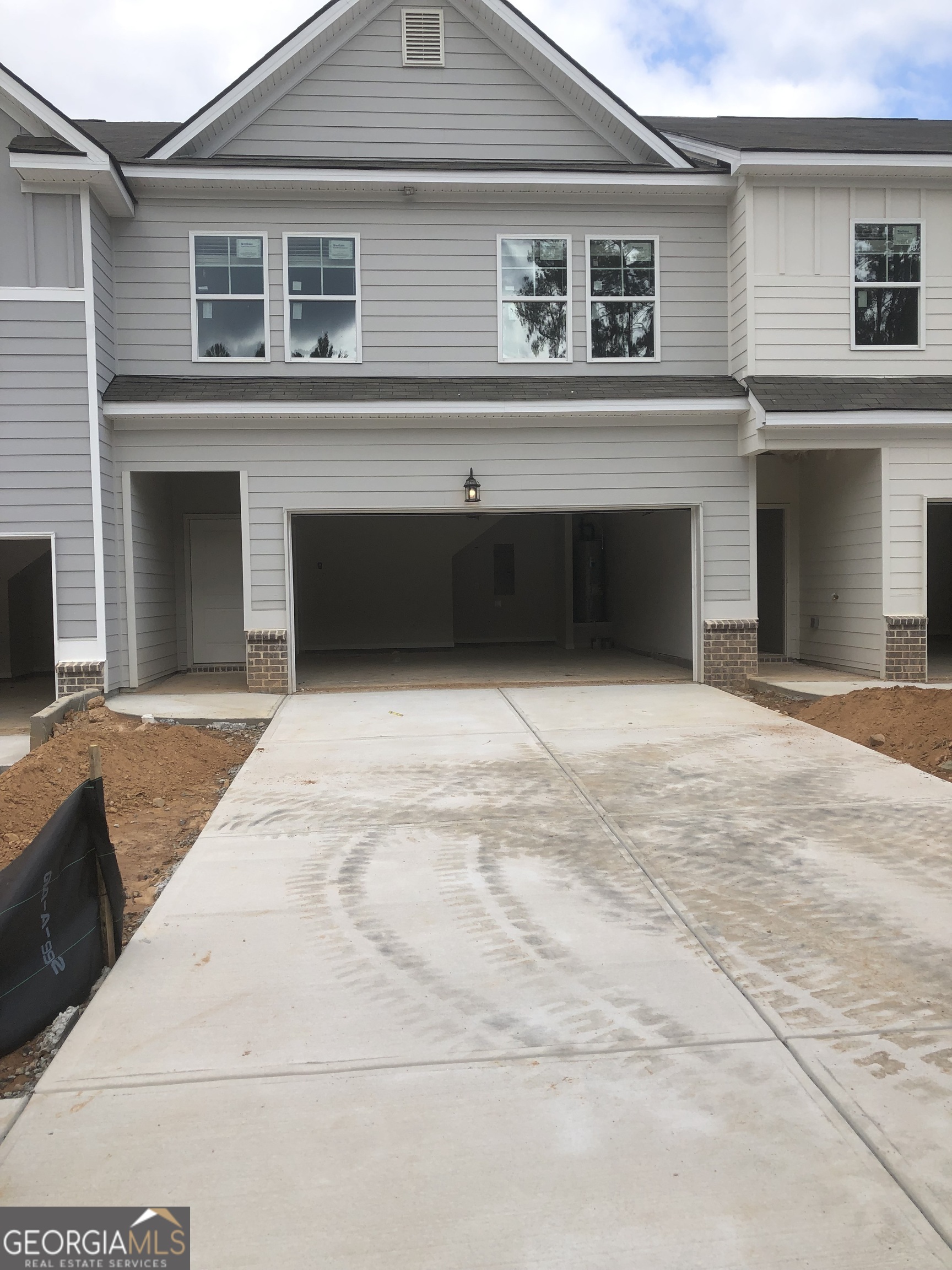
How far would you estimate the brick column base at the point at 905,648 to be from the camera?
35.4 feet

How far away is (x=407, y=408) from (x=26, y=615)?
7.75 metres

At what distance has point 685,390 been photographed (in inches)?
431

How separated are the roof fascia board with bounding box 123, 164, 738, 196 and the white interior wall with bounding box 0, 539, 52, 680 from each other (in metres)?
6.00

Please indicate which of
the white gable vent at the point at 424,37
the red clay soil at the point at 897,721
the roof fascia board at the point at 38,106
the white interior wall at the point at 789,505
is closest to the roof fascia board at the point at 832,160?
the white interior wall at the point at 789,505

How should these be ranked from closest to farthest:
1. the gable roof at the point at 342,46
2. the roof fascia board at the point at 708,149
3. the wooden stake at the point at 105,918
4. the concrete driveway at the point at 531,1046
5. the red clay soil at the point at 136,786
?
the concrete driveway at the point at 531,1046 < the wooden stake at the point at 105,918 < the red clay soil at the point at 136,786 < the roof fascia board at the point at 708,149 < the gable roof at the point at 342,46

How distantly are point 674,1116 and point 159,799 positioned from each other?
14.8 feet

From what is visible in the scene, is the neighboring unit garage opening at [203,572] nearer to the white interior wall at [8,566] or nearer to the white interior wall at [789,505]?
the white interior wall at [8,566]

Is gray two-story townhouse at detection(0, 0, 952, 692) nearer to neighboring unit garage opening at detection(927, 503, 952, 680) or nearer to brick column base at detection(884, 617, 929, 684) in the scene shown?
brick column base at detection(884, 617, 929, 684)

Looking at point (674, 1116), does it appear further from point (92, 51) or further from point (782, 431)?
point (92, 51)

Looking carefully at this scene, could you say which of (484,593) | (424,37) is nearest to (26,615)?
(484,593)

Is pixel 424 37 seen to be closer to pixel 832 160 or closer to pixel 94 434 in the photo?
pixel 832 160

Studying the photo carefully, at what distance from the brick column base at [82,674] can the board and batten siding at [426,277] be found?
3.49 metres

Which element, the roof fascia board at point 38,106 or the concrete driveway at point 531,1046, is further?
the roof fascia board at point 38,106

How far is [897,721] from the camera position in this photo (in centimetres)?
777
